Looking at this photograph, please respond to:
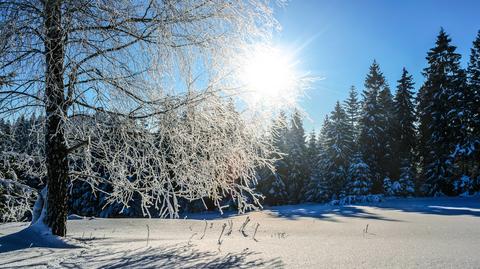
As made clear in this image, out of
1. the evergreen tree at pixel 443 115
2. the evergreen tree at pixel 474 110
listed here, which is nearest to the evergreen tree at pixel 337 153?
the evergreen tree at pixel 443 115

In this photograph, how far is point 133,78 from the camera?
4309mm

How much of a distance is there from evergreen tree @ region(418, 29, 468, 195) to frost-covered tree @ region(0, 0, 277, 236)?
80.9ft

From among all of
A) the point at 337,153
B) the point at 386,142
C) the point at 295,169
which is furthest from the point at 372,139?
the point at 295,169

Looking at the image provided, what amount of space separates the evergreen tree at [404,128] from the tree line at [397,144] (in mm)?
84

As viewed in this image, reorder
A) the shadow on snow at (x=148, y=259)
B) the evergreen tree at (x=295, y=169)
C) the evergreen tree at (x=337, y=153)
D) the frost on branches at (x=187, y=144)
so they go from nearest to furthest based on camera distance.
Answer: the shadow on snow at (x=148, y=259) → the frost on branches at (x=187, y=144) → the evergreen tree at (x=337, y=153) → the evergreen tree at (x=295, y=169)

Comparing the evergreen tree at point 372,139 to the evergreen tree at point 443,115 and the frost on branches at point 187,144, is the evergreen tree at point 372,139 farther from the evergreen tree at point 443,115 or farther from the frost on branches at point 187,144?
the frost on branches at point 187,144

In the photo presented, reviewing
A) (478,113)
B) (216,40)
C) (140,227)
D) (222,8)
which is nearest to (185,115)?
(216,40)

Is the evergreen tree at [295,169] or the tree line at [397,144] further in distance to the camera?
the evergreen tree at [295,169]

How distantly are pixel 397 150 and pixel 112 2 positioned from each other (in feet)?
107

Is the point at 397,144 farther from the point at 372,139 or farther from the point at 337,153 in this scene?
the point at 337,153

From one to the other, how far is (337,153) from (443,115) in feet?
33.7

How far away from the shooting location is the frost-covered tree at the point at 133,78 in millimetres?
3924

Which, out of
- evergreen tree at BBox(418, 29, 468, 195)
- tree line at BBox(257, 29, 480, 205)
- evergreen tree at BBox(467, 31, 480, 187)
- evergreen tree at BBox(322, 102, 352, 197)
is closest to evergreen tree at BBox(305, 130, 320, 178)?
tree line at BBox(257, 29, 480, 205)

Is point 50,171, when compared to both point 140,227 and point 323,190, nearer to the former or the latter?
point 140,227
